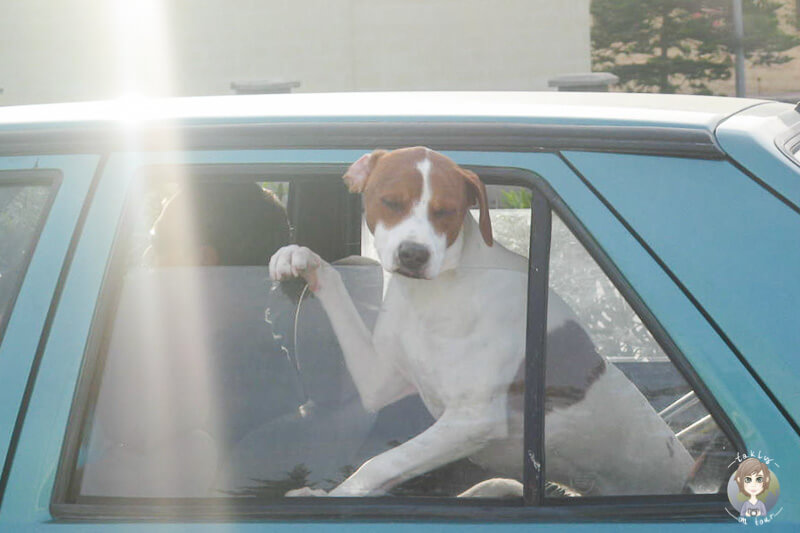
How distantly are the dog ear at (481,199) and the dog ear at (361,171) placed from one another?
15 cm

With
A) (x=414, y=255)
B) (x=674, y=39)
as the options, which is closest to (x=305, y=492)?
(x=414, y=255)

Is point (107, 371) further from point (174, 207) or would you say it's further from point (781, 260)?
point (781, 260)

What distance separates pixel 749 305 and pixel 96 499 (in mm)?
1092

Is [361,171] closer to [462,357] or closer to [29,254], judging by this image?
[462,357]

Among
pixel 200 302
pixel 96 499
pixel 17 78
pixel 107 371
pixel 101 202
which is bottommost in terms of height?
pixel 96 499

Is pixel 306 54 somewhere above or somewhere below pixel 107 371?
above

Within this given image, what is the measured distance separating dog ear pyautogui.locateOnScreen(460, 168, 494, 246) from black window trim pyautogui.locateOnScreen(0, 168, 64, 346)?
72cm

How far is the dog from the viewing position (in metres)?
1.80

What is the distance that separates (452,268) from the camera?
195 centimetres

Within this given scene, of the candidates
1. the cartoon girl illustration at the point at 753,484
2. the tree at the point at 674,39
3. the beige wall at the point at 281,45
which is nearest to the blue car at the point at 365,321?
the cartoon girl illustration at the point at 753,484

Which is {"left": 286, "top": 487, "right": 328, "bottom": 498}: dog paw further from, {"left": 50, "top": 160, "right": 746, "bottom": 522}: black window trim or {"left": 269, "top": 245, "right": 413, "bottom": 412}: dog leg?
{"left": 269, "top": 245, "right": 413, "bottom": 412}: dog leg

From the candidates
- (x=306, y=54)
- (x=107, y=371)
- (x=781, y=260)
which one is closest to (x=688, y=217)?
(x=781, y=260)

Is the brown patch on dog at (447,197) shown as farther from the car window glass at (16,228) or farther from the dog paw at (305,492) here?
the car window glass at (16,228)

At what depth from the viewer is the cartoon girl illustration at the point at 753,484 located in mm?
1640
